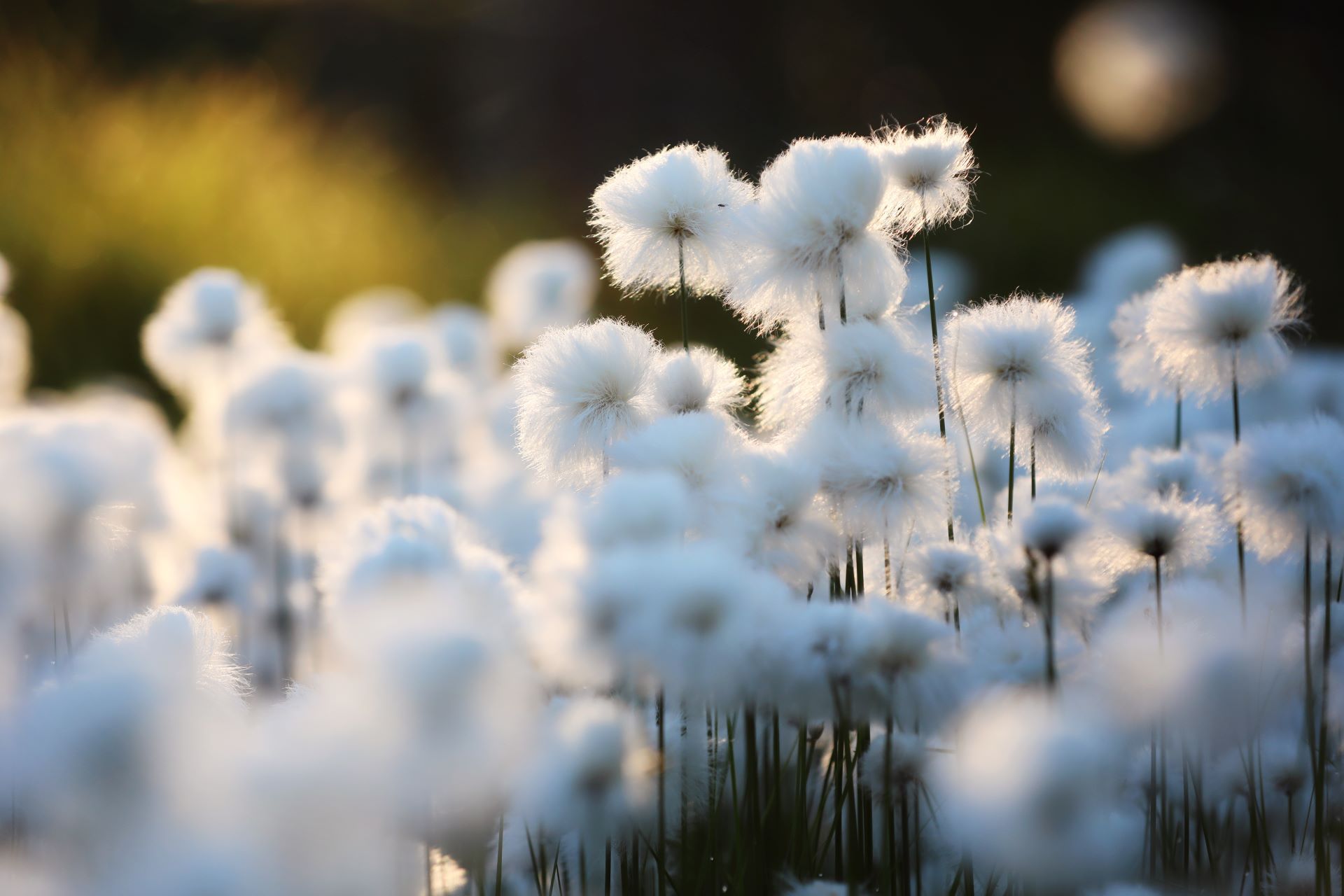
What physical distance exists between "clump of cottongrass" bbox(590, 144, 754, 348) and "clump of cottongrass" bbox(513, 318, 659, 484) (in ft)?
0.29

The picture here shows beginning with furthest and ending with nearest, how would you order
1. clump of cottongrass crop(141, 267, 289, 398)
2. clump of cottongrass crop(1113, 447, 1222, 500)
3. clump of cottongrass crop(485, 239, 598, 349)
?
clump of cottongrass crop(485, 239, 598, 349)
clump of cottongrass crop(141, 267, 289, 398)
clump of cottongrass crop(1113, 447, 1222, 500)

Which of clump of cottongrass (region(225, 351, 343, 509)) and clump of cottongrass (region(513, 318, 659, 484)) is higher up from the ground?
clump of cottongrass (region(225, 351, 343, 509))

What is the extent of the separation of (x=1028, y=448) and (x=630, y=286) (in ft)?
2.08

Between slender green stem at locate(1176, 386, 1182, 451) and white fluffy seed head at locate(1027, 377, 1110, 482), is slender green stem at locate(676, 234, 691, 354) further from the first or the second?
slender green stem at locate(1176, 386, 1182, 451)

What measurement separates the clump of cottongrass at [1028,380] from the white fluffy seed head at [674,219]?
1.15ft

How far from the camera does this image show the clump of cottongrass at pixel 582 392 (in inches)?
58.9

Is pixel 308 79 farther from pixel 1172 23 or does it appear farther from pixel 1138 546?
pixel 1138 546

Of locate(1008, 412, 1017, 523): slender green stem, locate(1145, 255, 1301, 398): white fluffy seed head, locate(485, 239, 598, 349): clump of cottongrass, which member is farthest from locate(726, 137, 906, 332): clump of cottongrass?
locate(485, 239, 598, 349): clump of cottongrass

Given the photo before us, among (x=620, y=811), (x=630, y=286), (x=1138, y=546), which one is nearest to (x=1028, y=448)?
(x=1138, y=546)

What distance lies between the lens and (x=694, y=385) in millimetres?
1546

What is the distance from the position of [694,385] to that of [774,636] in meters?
0.54

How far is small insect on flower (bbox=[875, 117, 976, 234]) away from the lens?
1536mm

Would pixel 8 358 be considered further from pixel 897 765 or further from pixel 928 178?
pixel 897 765

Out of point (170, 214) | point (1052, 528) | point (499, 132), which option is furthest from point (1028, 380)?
point (499, 132)
